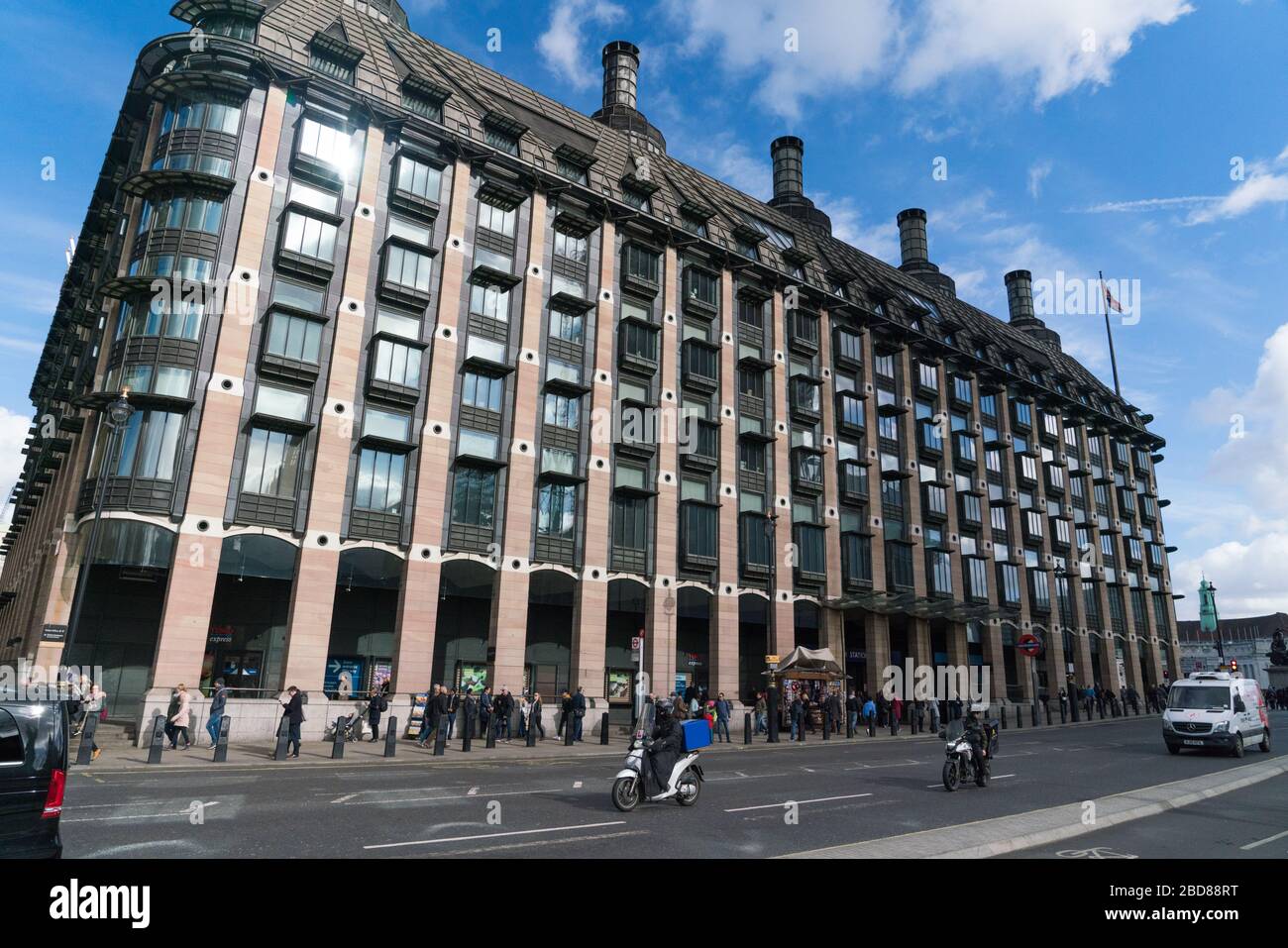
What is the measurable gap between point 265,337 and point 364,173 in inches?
354

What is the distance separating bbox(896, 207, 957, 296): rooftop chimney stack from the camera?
78.0m

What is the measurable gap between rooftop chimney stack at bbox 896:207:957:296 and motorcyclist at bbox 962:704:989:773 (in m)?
69.4

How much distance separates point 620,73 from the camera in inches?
2242

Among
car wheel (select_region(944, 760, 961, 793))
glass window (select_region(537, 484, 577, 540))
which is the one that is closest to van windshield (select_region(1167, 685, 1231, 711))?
car wheel (select_region(944, 760, 961, 793))

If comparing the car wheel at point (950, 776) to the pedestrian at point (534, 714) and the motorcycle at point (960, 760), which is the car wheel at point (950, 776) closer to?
the motorcycle at point (960, 760)

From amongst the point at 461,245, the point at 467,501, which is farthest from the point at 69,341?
the point at 467,501

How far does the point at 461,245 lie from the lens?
34625mm

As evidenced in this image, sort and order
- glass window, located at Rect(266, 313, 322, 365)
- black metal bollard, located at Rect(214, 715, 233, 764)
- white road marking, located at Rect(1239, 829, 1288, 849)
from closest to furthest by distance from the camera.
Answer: white road marking, located at Rect(1239, 829, 1288, 849) → black metal bollard, located at Rect(214, 715, 233, 764) → glass window, located at Rect(266, 313, 322, 365)

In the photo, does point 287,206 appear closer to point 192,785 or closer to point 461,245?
point 461,245

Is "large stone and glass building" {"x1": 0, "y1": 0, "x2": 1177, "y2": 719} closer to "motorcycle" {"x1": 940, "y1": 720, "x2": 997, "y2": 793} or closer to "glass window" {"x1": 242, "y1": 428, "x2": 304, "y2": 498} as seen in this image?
"glass window" {"x1": 242, "y1": 428, "x2": 304, "y2": 498}

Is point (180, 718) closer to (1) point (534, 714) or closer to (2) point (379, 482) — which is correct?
(1) point (534, 714)

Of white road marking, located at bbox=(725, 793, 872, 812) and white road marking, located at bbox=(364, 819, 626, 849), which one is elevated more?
white road marking, located at bbox=(364, 819, 626, 849)

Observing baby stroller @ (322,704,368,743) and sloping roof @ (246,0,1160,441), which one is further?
sloping roof @ (246,0,1160,441)
